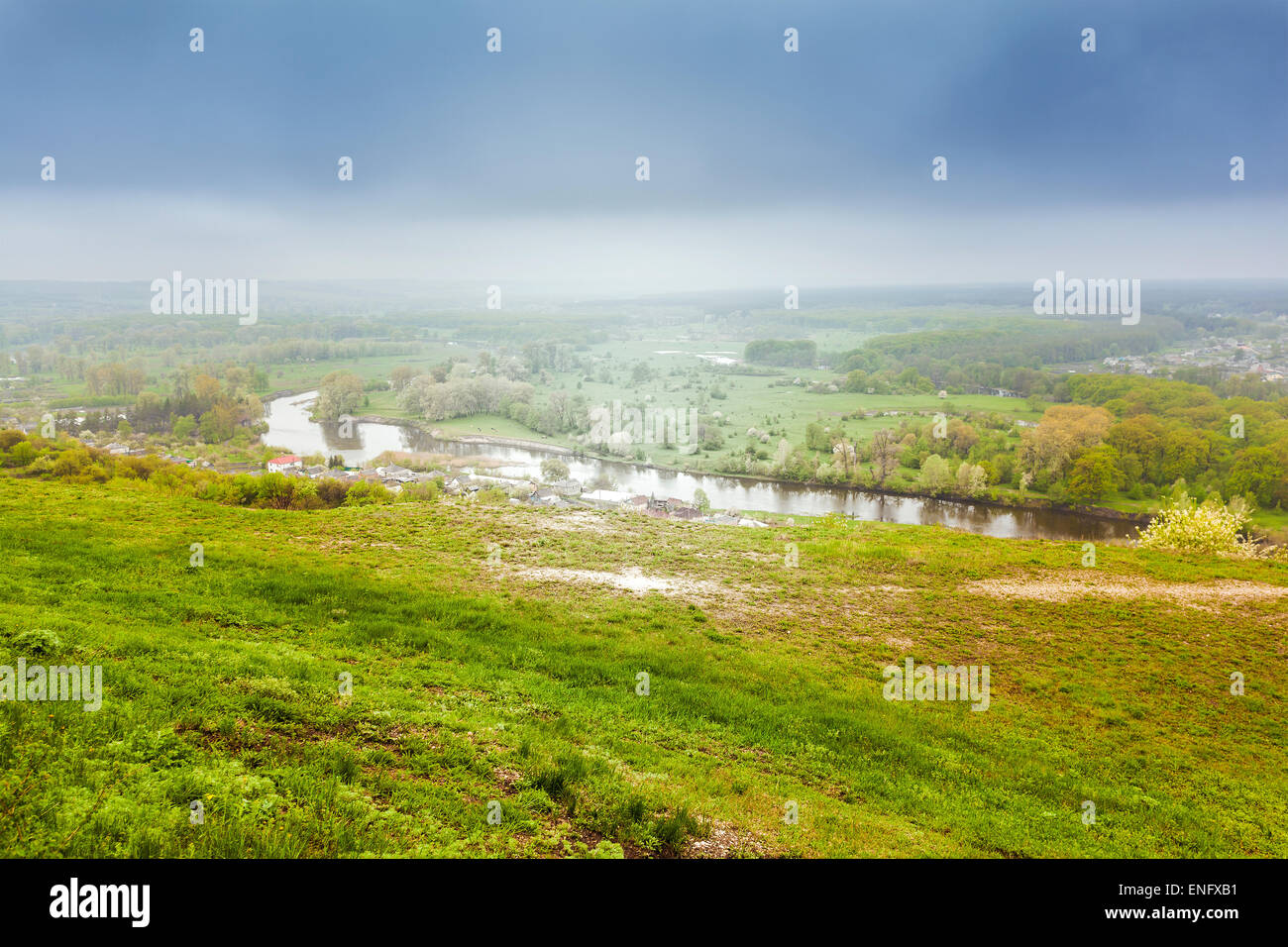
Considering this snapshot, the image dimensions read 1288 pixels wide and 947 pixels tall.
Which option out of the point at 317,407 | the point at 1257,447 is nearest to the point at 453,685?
the point at 1257,447

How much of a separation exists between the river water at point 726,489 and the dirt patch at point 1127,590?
17.1 metres

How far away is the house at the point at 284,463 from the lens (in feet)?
130

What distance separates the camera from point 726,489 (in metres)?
50.8

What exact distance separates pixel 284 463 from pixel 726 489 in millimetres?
33340

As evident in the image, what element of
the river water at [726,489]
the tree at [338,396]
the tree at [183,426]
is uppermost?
the tree at [338,396]

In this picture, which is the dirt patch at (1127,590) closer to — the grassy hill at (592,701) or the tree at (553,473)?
the grassy hill at (592,701)

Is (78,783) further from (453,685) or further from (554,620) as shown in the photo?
(554,620)

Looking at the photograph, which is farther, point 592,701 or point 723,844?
point 592,701

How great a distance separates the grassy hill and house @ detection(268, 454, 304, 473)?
22.0 metres

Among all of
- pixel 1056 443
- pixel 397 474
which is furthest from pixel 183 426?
pixel 1056 443

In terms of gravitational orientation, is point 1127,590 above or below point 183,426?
below

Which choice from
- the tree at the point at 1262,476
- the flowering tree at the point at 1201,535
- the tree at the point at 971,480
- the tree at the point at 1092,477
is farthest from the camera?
the tree at the point at 971,480

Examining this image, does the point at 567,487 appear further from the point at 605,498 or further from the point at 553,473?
the point at 553,473

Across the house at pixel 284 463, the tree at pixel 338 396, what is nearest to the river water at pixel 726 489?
the tree at pixel 338 396
